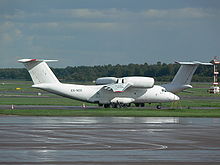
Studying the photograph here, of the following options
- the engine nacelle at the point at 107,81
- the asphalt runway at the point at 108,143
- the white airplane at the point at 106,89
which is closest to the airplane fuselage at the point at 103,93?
the white airplane at the point at 106,89

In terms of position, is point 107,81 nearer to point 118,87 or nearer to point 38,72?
point 118,87

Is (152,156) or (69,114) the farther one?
(69,114)

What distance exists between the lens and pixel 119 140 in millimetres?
30062

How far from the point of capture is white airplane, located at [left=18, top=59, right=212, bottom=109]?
6569cm

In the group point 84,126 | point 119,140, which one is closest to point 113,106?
point 84,126

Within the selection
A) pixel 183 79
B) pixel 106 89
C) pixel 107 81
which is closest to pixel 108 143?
pixel 106 89

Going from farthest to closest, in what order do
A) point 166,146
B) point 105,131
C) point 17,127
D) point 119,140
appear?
1. point 17,127
2. point 105,131
3. point 119,140
4. point 166,146

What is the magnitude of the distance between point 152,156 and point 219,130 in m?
14.8

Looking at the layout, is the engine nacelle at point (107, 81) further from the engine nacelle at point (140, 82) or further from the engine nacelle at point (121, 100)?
the engine nacelle at point (121, 100)

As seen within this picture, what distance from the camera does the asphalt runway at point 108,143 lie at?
22.3 meters

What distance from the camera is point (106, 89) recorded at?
222 feet

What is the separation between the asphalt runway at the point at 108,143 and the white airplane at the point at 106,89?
24318 millimetres

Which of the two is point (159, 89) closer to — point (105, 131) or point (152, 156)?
point (105, 131)

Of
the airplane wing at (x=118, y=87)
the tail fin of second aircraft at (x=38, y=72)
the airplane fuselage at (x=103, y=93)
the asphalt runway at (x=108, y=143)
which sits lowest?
the asphalt runway at (x=108, y=143)
